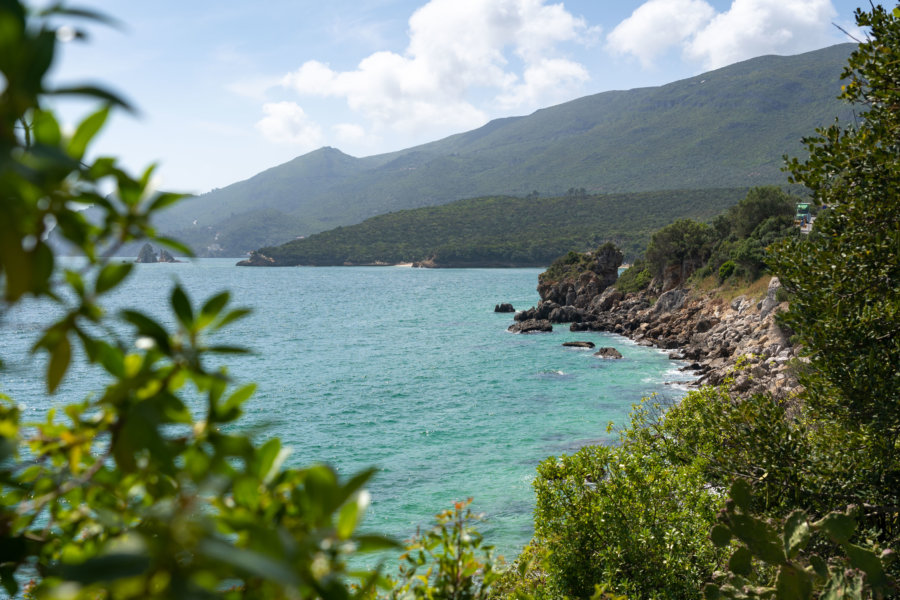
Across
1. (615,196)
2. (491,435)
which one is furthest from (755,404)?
(615,196)

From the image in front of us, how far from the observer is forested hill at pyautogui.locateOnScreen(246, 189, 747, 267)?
15138cm

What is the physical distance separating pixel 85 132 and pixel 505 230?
566ft

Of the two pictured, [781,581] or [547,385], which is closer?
[781,581]

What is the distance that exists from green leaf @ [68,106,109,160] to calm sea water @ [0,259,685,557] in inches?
14.7

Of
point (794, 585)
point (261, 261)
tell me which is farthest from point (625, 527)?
point (261, 261)

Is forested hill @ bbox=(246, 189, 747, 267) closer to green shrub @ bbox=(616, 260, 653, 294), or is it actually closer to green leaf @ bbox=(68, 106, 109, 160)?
green shrub @ bbox=(616, 260, 653, 294)

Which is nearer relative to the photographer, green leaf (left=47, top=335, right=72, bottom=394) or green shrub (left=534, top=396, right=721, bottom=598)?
green leaf (left=47, top=335, right=72, bottom=394)

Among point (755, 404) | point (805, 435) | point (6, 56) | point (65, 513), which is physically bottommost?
point (805, 435)

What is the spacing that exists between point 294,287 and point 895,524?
121382mm

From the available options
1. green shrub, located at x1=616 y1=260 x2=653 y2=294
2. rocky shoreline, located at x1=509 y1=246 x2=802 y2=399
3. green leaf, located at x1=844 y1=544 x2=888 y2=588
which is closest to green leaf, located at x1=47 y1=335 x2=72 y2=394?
green leaf, located at x1=844 y1=544 x2=888 y2=588

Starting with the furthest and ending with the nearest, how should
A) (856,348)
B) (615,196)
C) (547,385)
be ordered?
(615,196) → (547,385) → (856,348)

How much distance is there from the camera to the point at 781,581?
3834mm

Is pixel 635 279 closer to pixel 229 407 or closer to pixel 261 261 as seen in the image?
pixel 229 407

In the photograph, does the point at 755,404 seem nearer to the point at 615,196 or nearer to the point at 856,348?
the point at 856,348
